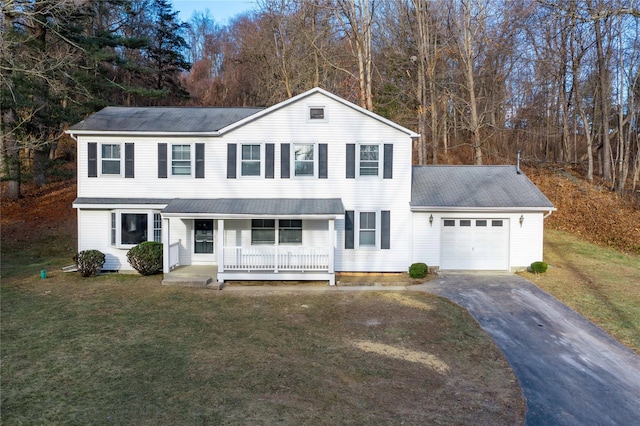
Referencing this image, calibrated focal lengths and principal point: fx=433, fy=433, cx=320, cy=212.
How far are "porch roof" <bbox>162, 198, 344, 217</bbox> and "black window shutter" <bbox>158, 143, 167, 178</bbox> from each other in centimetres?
111

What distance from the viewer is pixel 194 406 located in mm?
6188

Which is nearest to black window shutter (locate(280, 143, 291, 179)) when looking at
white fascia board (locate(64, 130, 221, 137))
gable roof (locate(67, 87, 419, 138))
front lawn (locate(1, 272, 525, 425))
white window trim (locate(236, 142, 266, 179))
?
white window trim (locate(236, 142, 266, 179))

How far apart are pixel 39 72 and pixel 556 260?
19536mm

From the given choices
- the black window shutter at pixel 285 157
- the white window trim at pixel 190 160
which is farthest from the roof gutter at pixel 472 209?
the white window trim at pixel 190 160

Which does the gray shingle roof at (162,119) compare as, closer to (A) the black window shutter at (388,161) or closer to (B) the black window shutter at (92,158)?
(B) the black window shutter at (92,158)

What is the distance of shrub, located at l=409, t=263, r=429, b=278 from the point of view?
14805 millimetres

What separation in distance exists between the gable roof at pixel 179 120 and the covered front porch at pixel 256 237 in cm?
268

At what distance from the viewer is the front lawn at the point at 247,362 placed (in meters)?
6.12

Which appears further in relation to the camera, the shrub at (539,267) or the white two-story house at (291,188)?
the white two-story house at (291,188)

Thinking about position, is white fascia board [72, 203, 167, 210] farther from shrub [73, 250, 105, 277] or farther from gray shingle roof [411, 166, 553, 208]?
gray shingle roof [411, 166, 553, 208]

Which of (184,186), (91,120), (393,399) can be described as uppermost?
(91,120)

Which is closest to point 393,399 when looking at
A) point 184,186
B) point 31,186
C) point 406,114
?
point 184,186

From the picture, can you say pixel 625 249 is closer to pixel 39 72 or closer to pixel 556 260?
pixel 556 260

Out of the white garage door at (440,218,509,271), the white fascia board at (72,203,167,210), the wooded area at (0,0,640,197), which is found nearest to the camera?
the white fascia board at (72,203,167,210)
